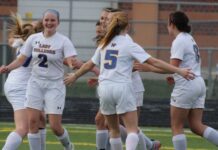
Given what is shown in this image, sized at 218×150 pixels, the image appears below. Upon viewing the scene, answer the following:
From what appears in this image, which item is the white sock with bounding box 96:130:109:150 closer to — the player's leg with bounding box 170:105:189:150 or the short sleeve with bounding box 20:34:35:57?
the player's leg with bounding box 170:105:189:150

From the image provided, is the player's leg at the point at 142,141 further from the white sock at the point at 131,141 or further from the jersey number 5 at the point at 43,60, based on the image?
the white sock at the point at 131,141

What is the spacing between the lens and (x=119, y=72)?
395 inches

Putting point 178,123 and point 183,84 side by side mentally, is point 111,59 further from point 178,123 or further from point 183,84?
point 178,123

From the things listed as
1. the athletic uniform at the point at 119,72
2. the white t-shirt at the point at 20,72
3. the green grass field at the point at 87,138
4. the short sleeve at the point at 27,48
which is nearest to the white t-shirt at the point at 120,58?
the athletic uniform at the point at 119,72

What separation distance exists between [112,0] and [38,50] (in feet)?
24.1

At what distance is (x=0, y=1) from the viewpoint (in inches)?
753

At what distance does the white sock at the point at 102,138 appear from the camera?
11688mm

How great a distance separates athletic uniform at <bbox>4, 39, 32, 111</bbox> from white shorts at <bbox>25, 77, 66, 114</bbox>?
17cm

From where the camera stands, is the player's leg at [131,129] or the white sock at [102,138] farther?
the white sock at [102,138]

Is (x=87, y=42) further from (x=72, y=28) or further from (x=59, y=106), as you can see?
(x=59, y=106)

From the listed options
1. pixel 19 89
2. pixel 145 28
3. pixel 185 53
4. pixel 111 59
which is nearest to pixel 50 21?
pixel 19 89

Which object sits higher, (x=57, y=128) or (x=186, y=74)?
(x=186, y=74)

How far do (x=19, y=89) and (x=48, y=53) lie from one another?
616mm

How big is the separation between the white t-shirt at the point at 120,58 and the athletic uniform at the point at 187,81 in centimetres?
74
